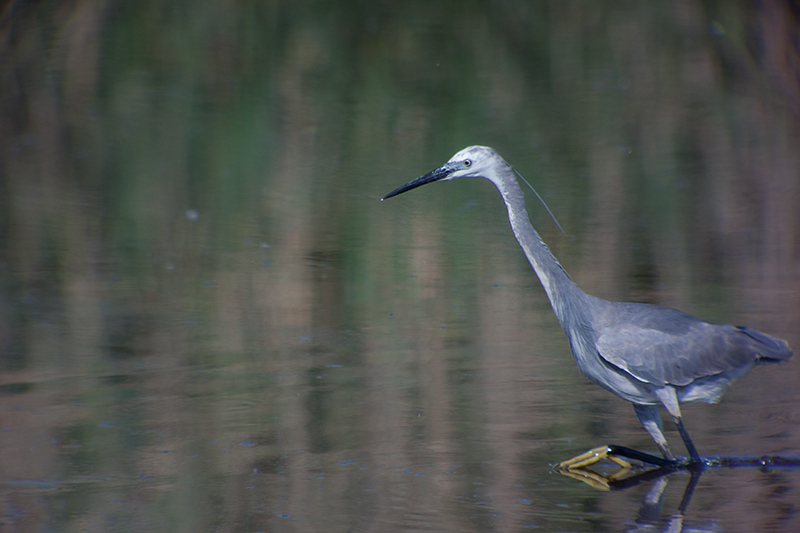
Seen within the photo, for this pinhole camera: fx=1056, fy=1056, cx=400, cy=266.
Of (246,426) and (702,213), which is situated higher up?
(702,213)

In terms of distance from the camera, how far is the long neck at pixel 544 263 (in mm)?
4555

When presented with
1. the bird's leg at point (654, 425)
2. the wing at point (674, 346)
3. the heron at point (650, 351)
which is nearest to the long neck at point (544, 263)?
the heron at point (650, 351)

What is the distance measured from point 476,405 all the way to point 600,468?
749mm

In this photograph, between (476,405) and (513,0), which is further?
(513,0)

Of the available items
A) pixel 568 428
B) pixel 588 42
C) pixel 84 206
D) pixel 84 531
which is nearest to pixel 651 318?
pixel 568 428

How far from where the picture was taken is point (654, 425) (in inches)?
174

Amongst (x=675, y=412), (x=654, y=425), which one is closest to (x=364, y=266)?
(x=654, y=425)

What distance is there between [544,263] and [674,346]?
66cm

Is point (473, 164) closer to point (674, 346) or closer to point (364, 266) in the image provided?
point (674, 346)

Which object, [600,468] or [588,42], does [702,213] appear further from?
[588,42]

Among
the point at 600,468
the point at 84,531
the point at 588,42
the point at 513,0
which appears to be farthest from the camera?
the point at 513,0

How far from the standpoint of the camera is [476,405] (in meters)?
4.98

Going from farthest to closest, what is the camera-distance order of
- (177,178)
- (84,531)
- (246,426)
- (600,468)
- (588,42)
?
(588,42), (177,178), (246,426), (600,468), (84,531)

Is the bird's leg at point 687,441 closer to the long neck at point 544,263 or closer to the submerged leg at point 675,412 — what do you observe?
the submerged leg at point 675,412
